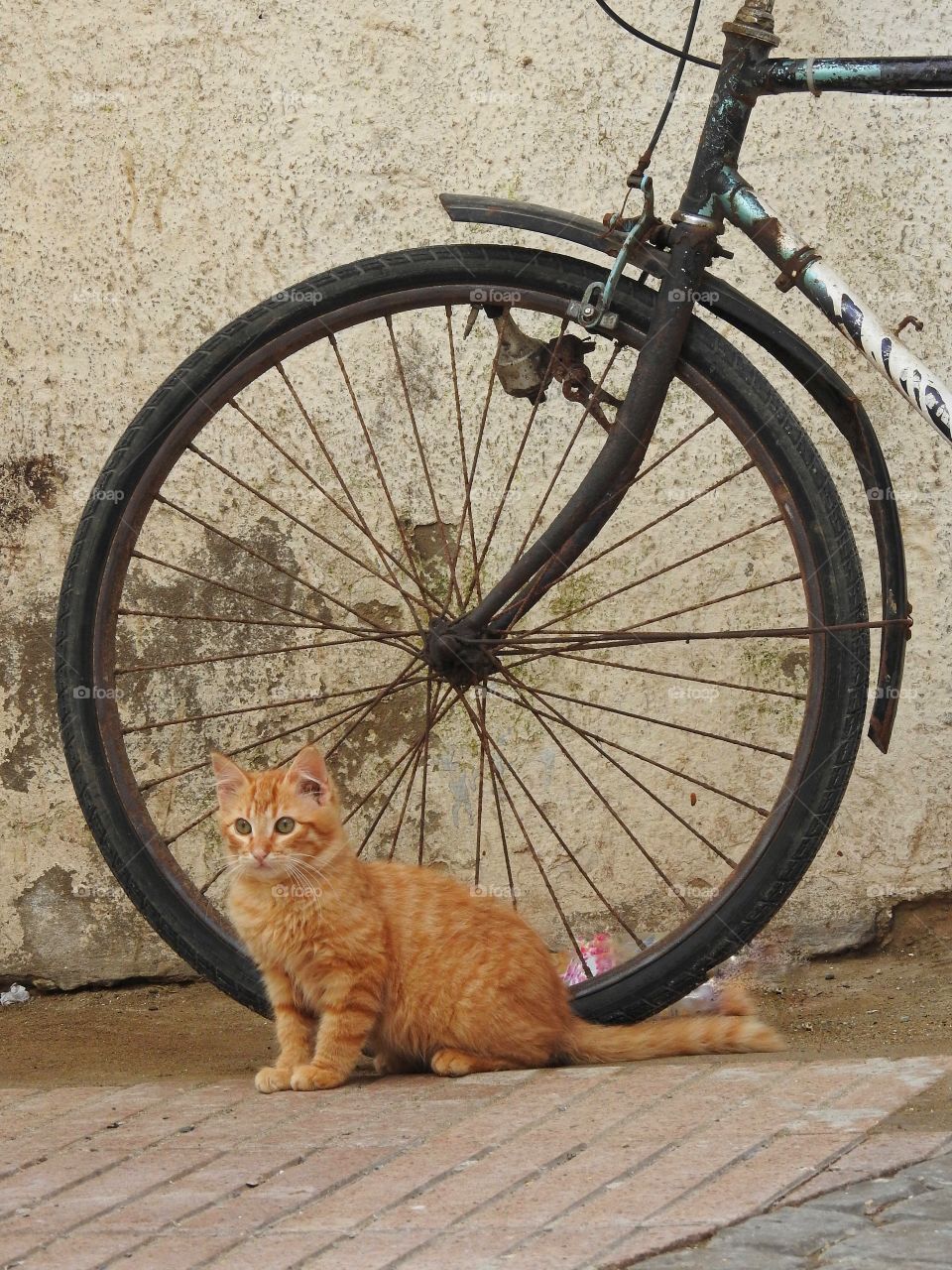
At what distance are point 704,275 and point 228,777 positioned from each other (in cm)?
126

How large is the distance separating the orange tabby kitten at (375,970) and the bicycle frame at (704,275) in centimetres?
45

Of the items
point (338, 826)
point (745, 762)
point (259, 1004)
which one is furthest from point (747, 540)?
point (259, 1004)

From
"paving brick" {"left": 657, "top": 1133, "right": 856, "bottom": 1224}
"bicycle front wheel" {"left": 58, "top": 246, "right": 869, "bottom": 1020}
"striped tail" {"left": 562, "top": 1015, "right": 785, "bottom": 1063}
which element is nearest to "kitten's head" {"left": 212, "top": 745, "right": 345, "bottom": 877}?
"striped tail" {"left": 562, "top": 1015, "right": 785, "bottom": 1063}

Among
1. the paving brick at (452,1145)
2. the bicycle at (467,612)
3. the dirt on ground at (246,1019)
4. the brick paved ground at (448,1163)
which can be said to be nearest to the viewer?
the brick paved ground at (448,1163)

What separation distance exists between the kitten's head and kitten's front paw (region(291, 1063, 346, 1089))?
0.35 metres

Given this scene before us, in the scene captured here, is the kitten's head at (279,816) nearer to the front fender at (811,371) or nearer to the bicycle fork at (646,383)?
the bicycle fork at (646,383)

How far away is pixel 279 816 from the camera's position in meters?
3.01

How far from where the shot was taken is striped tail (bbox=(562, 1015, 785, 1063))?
3004 mm

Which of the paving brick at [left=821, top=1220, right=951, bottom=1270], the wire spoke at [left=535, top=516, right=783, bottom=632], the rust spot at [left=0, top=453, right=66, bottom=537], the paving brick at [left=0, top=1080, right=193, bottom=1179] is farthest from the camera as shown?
the rust spot at [left=0, top=453, right=66, bottom=537]

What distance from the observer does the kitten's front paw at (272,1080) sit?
2947 mm

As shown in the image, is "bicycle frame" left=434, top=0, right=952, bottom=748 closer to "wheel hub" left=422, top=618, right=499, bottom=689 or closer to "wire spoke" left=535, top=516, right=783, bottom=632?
"wheel hub" left=422, top=618, right=499, bottom=689

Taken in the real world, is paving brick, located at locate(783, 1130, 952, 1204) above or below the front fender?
below

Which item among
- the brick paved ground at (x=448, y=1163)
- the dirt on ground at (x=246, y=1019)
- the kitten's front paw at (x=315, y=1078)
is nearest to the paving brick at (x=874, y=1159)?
the brick paved ground at (x=448, y=1163)

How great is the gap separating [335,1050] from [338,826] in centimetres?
41
